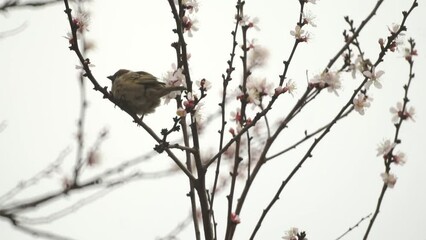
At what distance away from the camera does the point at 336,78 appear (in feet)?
10.5

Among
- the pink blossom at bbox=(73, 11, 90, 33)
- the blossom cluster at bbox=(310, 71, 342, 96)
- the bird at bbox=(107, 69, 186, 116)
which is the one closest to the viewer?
the pink blossom at bbox=(73, 11, 90, 33)

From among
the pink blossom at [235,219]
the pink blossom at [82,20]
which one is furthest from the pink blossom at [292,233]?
the pink blossom at [82,20]

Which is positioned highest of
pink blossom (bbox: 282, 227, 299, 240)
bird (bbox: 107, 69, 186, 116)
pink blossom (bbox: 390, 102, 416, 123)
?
bird (bbox: 107, 69, 186, 116)

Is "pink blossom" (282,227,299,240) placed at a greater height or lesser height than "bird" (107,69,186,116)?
lesser

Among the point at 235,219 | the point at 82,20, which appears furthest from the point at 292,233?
the point at 82,20

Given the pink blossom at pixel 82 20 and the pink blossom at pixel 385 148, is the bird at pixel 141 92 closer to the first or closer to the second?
the pink blossom at pixel 82 20

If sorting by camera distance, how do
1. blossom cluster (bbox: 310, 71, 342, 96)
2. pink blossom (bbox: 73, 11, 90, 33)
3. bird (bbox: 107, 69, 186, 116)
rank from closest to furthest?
pink blossom (bbox: 73, 11, 90, 33) → blossom cluster (bbox: 310, 71, 342, 96) → bird (bbox: 107, 69, 186, 116)

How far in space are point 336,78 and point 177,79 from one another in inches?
47.5

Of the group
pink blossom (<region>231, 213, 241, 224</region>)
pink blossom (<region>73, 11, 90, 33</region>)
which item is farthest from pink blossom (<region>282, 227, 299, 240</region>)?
pink blossom (<region>73, 11, 90, 33</region>)

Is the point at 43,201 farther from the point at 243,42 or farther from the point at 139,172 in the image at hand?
the point at 243,42

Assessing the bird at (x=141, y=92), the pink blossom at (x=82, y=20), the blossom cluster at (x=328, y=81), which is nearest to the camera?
the pink blossom at (x=82, y=20)

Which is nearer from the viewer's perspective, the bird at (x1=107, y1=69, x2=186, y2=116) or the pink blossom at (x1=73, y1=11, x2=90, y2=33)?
the pink blossom at (x1=73, y1=11, x2=90, y2=33)

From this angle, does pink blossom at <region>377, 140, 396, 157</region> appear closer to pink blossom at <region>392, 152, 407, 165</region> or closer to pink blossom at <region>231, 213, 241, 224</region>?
pink blossom at <region>392, 152, 407, 165</region>

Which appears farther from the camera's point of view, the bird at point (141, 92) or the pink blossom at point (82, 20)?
the bird at point (141, 92)
